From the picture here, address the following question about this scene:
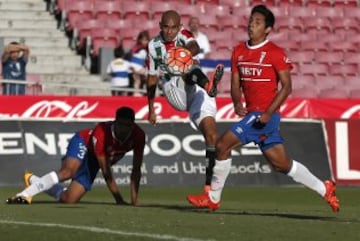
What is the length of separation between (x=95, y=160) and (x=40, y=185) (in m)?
0.91

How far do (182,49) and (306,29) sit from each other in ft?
50.0

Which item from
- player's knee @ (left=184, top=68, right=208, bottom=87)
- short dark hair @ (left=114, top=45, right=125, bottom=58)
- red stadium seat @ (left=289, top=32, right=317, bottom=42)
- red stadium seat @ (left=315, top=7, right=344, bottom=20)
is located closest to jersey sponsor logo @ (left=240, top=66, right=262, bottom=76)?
player's knee @ (left=184, top=68, right=208, bottom=87)

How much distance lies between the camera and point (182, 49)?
14688 mm

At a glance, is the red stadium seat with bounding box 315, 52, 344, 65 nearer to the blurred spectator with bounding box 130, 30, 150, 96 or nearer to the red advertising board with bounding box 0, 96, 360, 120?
the blurred spectator with bounding box 130, 30, 150, 96

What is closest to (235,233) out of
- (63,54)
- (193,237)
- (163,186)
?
(193,237)

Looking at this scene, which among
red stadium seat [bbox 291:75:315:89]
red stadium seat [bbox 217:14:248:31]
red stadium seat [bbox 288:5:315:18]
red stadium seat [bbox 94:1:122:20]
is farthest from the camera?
red stadium seat [bbox 288:5:315:18]

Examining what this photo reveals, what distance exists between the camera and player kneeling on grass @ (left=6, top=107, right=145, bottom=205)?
14312 millimetres

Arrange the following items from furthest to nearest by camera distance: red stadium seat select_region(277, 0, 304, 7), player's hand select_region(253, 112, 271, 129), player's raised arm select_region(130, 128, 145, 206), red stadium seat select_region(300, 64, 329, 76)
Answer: red stadium seat select_region(277, 0, 304, 7) → red stadium seat select_region(300, 64, 329, 76) → player's raised arm select_region(130, 128, 145, 206) → player's hand select_region(253, 112, 271, 129)

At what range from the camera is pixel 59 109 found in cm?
2250

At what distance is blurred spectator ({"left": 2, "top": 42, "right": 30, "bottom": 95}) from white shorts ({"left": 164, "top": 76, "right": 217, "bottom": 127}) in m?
8.48

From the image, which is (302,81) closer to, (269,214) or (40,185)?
(40,185)

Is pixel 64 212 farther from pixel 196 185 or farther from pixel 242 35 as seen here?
pixel 242 35

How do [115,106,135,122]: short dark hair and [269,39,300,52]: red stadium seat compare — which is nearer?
[115,106,135,122]: short dark hair

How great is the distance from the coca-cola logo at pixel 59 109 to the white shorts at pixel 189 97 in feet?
23.9
